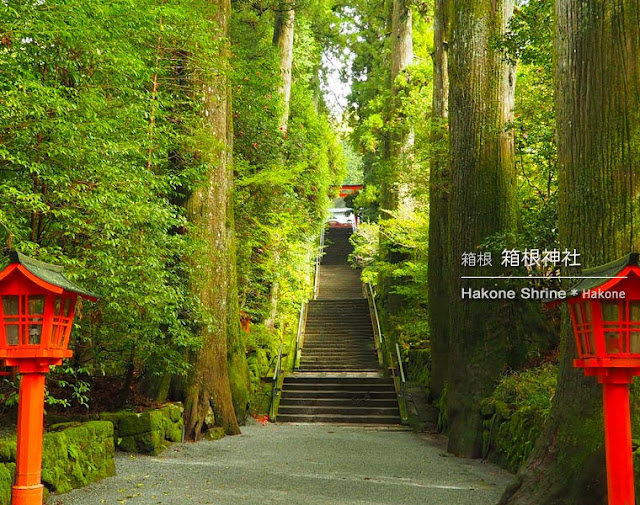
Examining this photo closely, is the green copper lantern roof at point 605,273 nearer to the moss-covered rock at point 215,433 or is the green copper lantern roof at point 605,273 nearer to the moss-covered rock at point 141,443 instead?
the moss-covered rock at point 141,443

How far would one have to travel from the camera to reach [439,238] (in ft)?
38.9

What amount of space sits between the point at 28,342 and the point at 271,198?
11.0m

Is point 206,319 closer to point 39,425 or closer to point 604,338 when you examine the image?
point 39,425

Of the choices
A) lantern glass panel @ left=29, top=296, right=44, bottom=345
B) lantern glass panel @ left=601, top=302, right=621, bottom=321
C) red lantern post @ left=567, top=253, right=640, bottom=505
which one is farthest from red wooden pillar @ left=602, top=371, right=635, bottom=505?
lantern glass panel @ left=29, top=296, right=44, bottom=345

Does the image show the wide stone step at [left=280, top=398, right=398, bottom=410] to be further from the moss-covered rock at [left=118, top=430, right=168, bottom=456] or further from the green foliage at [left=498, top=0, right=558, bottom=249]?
the moss-covered rock at [left=118, top=430, right=168, bottom=456]

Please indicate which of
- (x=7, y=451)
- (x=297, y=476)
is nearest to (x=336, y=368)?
(x=297, y=476)

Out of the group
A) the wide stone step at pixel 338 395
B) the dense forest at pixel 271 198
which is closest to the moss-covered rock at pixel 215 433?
the dense forest at pixel 271 198

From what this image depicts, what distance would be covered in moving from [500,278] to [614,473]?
16.9ft

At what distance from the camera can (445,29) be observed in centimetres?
1090

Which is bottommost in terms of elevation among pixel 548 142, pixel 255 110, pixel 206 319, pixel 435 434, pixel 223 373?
pixel 435 434

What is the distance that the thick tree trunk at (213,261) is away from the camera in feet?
29.5

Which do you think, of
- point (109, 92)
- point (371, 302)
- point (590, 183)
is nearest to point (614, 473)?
point (590, 183)

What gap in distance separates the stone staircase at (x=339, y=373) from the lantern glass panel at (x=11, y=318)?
9.18m

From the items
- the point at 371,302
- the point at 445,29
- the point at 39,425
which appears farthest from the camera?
the point at 371,302
